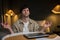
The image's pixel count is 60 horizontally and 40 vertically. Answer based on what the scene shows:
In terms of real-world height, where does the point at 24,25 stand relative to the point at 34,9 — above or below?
above

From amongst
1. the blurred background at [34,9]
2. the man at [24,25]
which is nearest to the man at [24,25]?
the man at [24,25]

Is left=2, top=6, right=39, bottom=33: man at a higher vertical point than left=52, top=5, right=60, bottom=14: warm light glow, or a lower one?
higher

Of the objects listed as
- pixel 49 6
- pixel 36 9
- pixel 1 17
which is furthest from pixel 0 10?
pixel 49 6

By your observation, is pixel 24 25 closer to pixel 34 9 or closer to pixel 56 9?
pixel 34 9

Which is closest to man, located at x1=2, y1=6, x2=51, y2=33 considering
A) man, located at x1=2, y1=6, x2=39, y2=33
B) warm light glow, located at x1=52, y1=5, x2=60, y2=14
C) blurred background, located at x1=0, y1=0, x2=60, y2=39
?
man, located at x1=2, y1=6, x2=39, y2=33

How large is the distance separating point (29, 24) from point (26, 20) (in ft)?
0.26

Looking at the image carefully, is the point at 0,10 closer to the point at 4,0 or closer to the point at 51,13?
the point at 4,0

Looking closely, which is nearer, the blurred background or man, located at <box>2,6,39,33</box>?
man, located at <box>2,6,39,33</box>

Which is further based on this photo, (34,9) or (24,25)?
(34,9)

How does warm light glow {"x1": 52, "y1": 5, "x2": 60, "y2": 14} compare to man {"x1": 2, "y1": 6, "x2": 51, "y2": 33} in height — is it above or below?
below

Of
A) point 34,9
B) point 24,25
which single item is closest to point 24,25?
point 24,25

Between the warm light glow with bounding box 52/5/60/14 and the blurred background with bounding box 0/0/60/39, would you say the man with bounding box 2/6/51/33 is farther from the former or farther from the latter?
the warm light glow with bounding box 52/5/60/14

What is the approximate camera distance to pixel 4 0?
762 centimetres

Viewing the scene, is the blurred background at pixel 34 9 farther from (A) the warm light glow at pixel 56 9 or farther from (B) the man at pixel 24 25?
(B) the man at pixel 24 25
